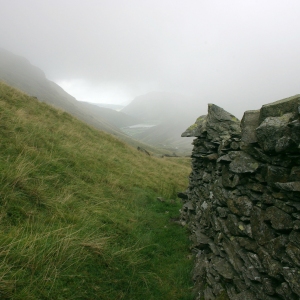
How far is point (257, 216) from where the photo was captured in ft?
13.1

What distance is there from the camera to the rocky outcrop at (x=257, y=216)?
3.28m

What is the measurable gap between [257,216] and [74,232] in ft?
12.7

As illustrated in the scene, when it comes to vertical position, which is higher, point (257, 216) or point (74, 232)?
point (257, 216)

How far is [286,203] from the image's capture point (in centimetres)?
336

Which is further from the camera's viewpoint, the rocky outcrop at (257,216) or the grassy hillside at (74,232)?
the grassy hillside at (74,232)

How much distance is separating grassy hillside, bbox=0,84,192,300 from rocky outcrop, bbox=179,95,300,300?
4.22ft

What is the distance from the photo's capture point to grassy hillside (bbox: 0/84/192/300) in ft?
12.9

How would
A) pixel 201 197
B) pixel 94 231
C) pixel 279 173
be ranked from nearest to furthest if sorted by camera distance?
pixel 279 173 < pixel 94 231 < pixel 201 197

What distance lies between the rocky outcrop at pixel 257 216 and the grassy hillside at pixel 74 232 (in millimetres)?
1286

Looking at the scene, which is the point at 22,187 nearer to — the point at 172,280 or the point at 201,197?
the point at 172,280

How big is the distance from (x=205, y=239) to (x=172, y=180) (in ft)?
33.9

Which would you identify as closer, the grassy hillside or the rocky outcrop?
the rocky outcrop

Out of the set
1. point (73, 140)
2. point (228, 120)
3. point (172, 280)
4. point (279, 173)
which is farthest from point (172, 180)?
point (279, 173)

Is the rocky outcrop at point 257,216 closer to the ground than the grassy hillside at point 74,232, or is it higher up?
higher up
